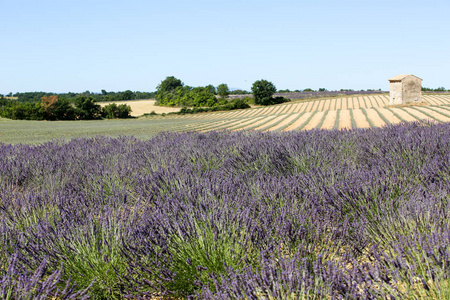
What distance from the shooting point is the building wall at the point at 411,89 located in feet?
103

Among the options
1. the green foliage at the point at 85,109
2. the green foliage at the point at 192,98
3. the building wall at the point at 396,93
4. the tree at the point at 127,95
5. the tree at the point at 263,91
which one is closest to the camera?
the building wall at the point at 396,93

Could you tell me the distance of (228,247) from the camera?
2488 millimetres

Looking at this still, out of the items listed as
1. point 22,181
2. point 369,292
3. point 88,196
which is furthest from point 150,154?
point 369,292

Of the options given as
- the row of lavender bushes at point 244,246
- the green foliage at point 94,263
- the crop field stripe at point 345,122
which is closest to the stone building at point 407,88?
the crop field stripe at point 345,122

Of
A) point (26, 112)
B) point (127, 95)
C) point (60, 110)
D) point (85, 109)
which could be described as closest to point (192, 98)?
point (85, 109)

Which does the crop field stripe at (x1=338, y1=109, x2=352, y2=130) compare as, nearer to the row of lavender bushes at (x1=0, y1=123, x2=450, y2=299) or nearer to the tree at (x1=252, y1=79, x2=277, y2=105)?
the row of lavender bushes at (x1=0, y1=123, x2=450, y2=299)

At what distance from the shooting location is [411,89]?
31.6m

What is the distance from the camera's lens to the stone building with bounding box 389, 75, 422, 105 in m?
31.4

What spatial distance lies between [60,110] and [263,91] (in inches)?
1230

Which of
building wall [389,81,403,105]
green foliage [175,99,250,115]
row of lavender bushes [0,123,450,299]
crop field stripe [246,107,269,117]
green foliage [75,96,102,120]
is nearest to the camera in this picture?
row of lavender bushes [0,123,450,299]

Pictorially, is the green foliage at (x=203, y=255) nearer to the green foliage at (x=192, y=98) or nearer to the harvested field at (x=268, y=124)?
the harvested field at (x=268, y=124)

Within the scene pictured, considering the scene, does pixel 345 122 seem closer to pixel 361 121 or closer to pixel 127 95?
pixel 361 121

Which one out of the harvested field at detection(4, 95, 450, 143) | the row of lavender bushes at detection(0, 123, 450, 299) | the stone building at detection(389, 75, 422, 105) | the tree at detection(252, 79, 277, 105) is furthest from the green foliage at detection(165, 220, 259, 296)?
the tree at detection(252, 79, 277, 105)

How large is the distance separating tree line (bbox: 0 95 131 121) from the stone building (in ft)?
119
